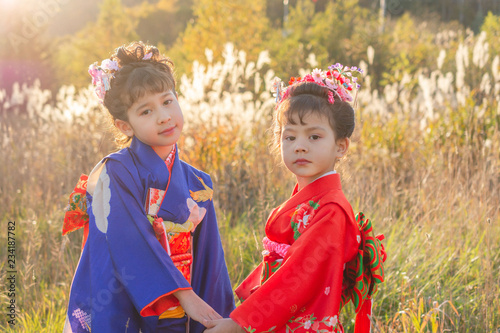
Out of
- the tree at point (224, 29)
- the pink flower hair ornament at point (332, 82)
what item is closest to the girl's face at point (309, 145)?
the pink flower hair ornament at point (332, 82)

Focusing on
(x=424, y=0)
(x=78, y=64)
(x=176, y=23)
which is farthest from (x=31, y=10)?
(x=424, y=0)

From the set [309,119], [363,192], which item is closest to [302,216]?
[309,119]

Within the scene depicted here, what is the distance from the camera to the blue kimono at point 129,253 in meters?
1.88

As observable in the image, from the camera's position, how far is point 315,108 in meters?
1.95

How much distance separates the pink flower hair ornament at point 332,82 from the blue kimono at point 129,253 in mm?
530

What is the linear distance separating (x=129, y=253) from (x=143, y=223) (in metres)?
0.12

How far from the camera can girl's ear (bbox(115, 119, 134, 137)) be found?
2.11m

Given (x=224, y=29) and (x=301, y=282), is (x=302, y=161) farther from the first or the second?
(x=224, y=29)

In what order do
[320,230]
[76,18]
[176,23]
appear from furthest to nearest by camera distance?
[76,18] < [176,23] < [320,230]

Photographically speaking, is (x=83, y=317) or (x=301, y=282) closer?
(x=301, y=282)

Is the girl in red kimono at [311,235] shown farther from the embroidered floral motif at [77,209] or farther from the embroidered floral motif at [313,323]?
the embroidered floral motif at [77,209]

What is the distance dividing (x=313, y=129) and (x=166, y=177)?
62 cm

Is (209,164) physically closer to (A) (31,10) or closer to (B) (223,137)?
(B) (223,137)

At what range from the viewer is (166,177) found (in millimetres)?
2068
